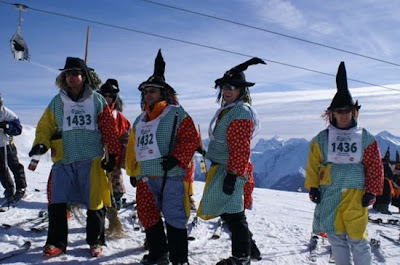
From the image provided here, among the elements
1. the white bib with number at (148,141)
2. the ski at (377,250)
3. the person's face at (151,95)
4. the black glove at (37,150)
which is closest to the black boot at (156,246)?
the white bib with number at (148,141)

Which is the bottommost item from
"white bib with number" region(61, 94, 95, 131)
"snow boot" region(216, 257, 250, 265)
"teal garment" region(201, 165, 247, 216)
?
"snow boot" region(216, 257, 250, 265)

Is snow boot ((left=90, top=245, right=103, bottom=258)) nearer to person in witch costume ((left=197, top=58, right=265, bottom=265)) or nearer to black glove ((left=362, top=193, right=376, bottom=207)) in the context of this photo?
person in witch costume ((left=197, top=58, right=265, bottom=265))

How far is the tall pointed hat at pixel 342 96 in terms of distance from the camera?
356 cm

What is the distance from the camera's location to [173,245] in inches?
135

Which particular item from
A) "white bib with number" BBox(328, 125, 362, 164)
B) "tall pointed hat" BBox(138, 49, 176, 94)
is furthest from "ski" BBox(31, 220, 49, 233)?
"white bib with number" BBox(328, 125, 362, 164)

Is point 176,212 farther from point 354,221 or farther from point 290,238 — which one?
point 290,238

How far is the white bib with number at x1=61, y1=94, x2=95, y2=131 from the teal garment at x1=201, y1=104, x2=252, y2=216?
1.32 metres

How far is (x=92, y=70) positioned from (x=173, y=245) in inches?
82.2

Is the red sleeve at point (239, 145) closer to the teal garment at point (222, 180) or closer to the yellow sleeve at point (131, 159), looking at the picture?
the teal garment at point (222, 180)

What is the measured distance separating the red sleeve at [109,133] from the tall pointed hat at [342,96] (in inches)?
85.6

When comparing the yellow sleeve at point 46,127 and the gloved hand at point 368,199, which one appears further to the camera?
the yellow sleeve at point 46,127

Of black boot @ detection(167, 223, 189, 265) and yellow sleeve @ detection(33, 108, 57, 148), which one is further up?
yellow sleeve @ detection(33, 108, 57, 148)

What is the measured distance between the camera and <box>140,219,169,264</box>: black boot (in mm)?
3625

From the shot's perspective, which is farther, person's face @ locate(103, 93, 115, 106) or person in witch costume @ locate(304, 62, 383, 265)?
person's face @ locate(103, 93, 115, 106)
